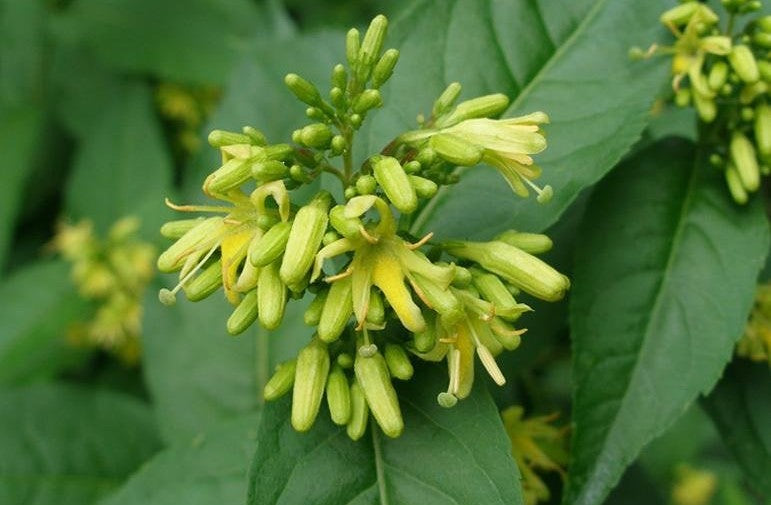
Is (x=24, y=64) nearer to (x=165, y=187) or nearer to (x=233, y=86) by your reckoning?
(x=165, y=187)

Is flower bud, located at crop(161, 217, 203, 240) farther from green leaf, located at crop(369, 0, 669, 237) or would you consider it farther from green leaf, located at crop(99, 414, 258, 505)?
green leaf, located at crop(99, 414, 258, 505)

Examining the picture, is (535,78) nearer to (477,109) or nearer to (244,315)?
(477,109)

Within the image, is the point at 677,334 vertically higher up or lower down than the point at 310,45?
lower down

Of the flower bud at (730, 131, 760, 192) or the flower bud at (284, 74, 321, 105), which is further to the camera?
the flower bud at (730, 131, 760, 192)

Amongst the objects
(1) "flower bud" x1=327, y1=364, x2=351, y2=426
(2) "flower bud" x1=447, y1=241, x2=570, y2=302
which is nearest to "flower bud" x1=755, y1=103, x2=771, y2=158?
(2) "flower bud" x1=447, y1=241, x2=570, y2=302

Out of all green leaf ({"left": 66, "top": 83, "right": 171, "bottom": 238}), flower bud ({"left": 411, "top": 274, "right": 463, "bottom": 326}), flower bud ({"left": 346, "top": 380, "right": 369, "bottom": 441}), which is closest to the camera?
flower bud ({"left": 411, "top": 274, "right": 463, "bottom": 326})

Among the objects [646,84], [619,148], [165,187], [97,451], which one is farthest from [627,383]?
[165,187]
